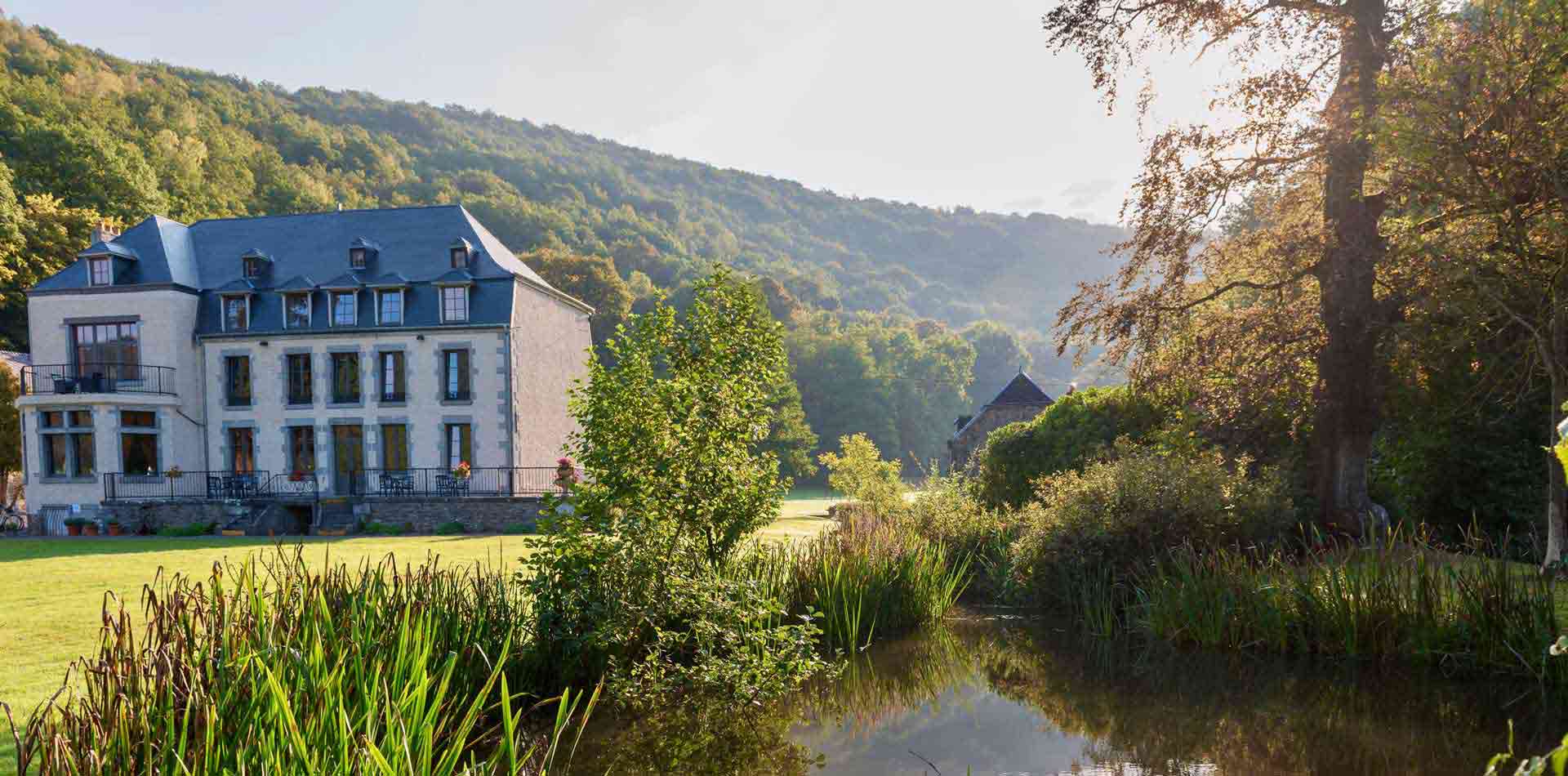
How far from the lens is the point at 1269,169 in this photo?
11.8 meters

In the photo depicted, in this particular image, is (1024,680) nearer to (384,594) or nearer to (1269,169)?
(384,594)

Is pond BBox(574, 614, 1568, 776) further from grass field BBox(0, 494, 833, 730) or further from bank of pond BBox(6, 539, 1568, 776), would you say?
grass field BBox(0, 494, 833, 730)

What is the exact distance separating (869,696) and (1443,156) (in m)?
7.48

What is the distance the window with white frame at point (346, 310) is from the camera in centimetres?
2650

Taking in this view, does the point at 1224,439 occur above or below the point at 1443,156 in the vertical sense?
below

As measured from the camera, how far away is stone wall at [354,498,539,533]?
23.4 metres

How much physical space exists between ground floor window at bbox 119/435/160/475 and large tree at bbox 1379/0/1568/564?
30.5 metres

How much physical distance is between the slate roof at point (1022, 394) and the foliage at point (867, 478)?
17265 millimetres

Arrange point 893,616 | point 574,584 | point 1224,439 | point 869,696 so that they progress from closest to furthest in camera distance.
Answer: point 574,584 → point 869,696 → point 893,616 → point 1224,439

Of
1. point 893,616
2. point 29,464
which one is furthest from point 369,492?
point 893,616

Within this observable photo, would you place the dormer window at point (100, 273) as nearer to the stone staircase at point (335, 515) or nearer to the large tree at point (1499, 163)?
the stone staircase at point (335, 515)

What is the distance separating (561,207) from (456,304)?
165 feet

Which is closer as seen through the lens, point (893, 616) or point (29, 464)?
point (893, 616)

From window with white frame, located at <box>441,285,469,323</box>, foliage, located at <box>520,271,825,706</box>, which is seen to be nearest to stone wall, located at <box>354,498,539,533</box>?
window with white frame, located at <box>441,285,469,323</box>
